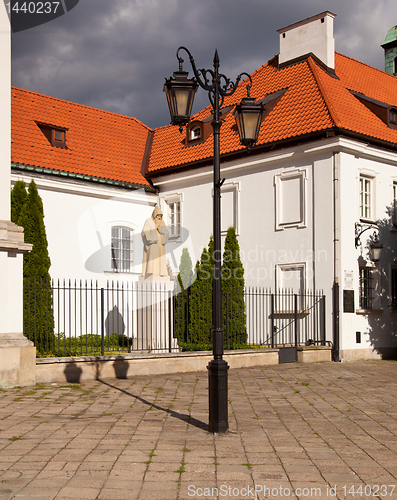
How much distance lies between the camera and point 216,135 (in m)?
7.78

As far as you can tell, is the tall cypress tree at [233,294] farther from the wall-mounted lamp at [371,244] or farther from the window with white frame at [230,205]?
the wall-mounted lamp at [371,244]

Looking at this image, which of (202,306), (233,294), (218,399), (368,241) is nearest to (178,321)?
(202,306)

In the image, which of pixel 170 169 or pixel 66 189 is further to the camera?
pixel 170 169

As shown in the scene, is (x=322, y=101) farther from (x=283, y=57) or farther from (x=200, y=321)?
(x=200, y=321)

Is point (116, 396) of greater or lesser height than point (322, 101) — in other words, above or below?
below

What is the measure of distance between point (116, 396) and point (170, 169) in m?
14.4

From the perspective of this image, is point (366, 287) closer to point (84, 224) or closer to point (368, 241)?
point (368, 241)

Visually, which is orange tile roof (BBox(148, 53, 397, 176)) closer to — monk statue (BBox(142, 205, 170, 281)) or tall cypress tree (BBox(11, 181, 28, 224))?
monk statue (BBox(142, 205, 170, 281))

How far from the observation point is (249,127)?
7980mm

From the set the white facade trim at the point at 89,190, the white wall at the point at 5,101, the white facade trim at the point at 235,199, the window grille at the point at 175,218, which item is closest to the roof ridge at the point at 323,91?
the white facade trim at the point at 235,199

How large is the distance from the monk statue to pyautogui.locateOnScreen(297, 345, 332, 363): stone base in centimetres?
486

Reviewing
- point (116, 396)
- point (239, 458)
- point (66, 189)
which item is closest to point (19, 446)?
point (239, 458)

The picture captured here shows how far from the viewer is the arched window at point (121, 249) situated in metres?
22.3

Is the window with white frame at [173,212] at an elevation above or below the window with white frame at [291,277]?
above
